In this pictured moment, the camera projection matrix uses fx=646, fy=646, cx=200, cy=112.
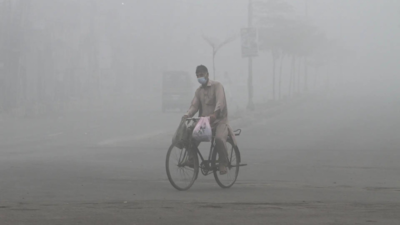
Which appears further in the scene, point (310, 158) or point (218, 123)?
point (310, 158)

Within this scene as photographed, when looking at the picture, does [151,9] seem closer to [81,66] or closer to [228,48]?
[81,66]

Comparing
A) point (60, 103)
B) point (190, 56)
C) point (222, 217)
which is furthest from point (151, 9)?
point (222, 217)

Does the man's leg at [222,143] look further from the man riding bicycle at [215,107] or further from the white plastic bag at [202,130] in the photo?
the white plastic bag at [202,130]

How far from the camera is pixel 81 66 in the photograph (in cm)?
4528

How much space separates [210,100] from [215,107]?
0.14 metres

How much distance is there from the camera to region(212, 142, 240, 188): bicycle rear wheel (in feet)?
29.4

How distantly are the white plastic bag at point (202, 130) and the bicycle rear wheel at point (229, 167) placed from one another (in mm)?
494

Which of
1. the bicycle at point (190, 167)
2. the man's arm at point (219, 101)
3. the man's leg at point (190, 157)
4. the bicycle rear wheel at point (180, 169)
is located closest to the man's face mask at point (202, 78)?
the man's arm at point (219, 101)

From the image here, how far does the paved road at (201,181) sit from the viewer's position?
6.47 meters

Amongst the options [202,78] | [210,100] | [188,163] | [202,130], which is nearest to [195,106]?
[210,100]

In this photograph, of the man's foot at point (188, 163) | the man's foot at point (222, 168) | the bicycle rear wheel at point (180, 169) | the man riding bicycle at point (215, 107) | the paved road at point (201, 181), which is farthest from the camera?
the man's foot at point (222, 168)

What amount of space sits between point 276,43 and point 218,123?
1268 inches

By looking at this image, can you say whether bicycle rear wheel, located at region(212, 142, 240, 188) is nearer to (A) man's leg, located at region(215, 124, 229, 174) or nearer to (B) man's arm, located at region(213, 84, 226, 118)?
(A) man's leg, located at region(215, 124, 229, 174)

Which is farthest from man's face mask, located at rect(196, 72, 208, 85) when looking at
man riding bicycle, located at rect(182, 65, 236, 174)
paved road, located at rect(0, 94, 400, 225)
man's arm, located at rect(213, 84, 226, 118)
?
paved road, located at rect(0, 94, 400, 225)
